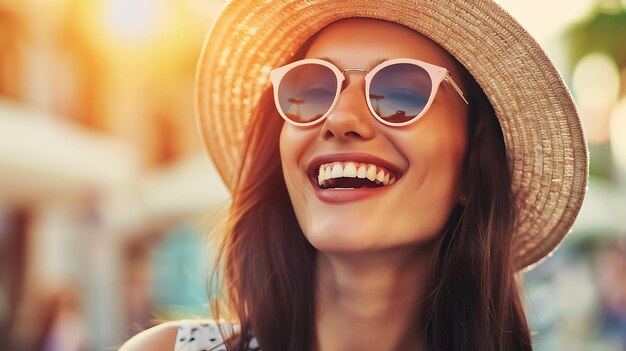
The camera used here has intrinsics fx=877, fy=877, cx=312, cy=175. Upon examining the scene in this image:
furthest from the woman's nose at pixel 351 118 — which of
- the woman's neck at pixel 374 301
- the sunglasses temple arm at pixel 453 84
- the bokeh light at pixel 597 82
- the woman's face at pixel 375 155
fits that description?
the bokeh light at pixel 597 82

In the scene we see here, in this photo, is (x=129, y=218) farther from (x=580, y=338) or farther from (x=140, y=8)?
(x=580, y=338)

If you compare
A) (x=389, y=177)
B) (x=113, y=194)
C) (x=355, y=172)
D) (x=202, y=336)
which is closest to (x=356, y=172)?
(x=355, y=172)

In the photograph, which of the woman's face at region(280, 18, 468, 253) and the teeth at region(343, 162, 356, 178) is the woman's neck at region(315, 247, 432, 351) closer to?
the woman's face at region(280, 18, 468, 253)

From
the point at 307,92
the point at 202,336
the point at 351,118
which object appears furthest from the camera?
the point at 202,336

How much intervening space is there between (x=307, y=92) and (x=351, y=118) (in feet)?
0.65

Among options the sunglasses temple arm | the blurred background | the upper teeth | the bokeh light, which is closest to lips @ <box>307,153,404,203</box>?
the upper teeth

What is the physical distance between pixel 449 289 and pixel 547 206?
43 centimetres

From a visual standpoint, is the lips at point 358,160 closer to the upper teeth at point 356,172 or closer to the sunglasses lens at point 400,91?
the upper teeth at point 356,172

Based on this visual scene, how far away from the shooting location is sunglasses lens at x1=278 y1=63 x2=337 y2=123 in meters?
2.38

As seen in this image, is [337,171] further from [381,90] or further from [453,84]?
[453,84]

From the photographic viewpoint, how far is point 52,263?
13.5 metres

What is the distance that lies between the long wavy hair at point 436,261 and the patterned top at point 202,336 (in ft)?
0.11

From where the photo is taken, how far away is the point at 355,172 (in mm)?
2289

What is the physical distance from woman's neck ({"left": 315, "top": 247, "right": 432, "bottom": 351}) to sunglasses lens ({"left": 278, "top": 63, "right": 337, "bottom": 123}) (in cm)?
40
